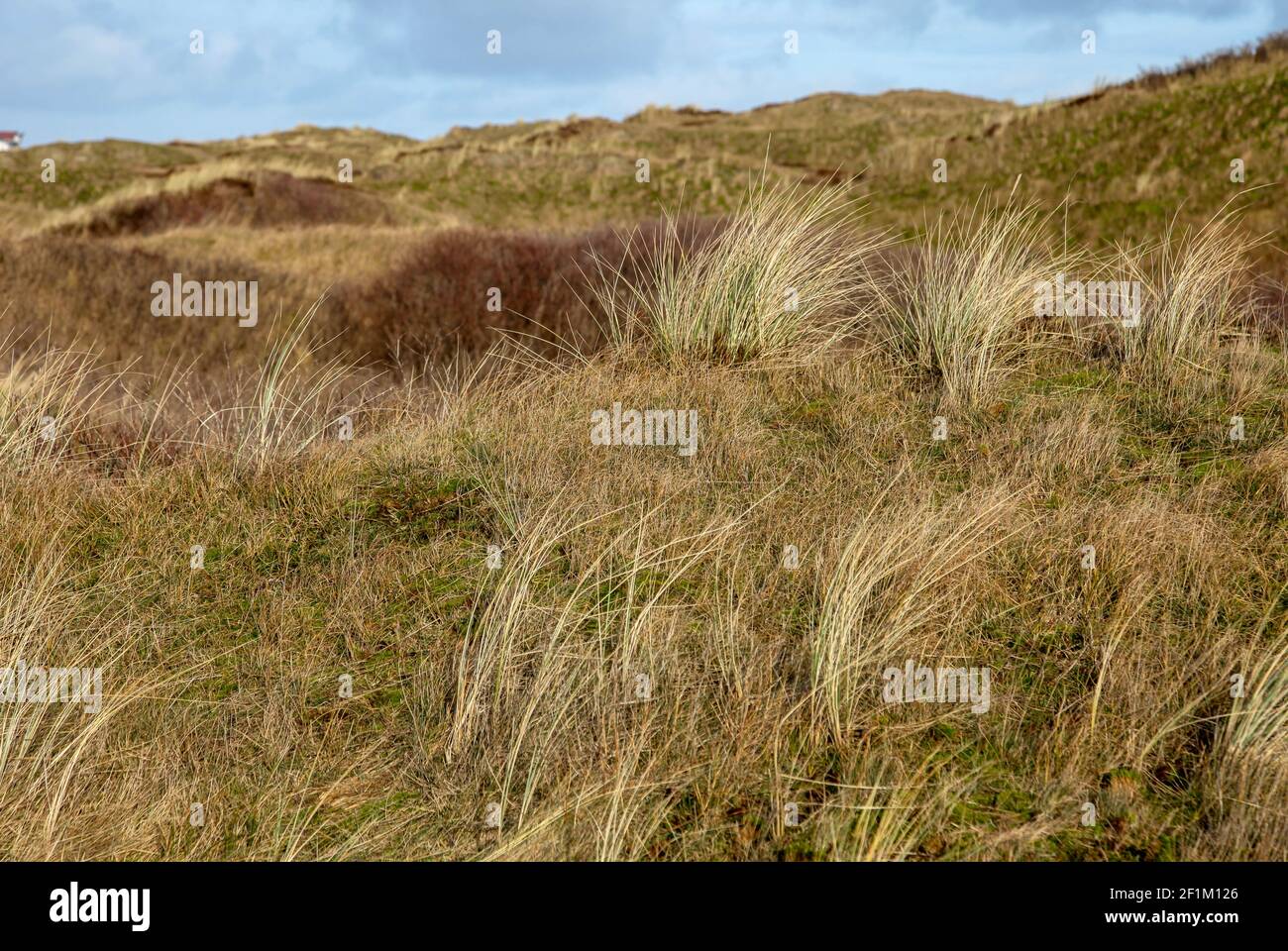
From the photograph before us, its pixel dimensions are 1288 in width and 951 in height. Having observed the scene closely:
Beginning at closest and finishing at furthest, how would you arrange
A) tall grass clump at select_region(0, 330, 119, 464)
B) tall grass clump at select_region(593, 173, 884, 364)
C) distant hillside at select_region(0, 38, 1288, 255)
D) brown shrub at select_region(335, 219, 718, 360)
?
tall grass clump at select_region(0, 330, 119, 464) < tall grass clump at select_region(593, 173, 884, 364) < brown shrub at select_region(335, 219, 718, 360) < distant hillside at select_region(0, 38, 1288, 255)

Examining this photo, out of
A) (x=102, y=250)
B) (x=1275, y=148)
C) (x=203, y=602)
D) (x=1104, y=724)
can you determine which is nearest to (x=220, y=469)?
(x=203, y=602)

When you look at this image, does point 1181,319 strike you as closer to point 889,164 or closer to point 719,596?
point 719,596

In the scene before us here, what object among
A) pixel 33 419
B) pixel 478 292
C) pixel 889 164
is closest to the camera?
pixel 33 419

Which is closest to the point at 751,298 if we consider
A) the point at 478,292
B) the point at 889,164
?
the point at 478,292

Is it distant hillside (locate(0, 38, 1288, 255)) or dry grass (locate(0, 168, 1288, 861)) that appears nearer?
dry grass (locate(0, 168, 1288, 861))

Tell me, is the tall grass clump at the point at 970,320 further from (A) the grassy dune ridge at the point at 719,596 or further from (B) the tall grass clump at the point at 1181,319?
(B) the tall grass clump at the point at 1181,319

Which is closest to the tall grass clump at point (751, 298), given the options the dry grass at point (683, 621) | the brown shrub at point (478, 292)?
the dry grass at point (683, 621)

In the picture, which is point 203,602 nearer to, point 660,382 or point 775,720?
point 775,720

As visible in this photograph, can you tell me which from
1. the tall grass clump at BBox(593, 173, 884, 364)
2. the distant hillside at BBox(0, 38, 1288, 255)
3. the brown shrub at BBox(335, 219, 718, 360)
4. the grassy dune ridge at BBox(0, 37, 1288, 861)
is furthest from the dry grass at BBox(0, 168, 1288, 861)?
the distant hillside at BBox(0, 38, 1288, 255)

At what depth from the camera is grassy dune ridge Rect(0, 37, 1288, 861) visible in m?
2.38

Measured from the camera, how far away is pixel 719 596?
124 inches

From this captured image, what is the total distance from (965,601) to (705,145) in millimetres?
31014

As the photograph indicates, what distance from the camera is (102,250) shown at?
35.8ft

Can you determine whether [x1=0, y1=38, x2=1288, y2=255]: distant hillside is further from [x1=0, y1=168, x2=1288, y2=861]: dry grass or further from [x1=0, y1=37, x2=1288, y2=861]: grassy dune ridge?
[x1=0, y1=168, x2=1288, y2=861]: dry grass
